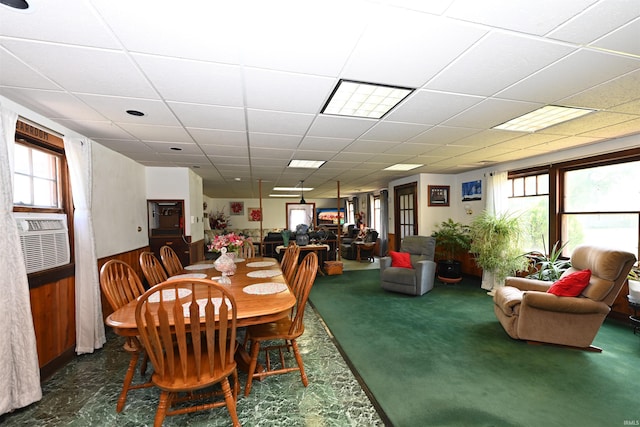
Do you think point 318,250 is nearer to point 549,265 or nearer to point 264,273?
point 264,273

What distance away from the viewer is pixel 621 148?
132 inches

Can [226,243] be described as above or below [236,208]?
below

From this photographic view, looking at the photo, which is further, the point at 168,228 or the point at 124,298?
the point at 168,228

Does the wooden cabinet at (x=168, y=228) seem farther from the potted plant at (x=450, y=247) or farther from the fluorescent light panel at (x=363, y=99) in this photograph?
the potted plant at (x=450, y=247)

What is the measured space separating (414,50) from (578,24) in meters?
0.79

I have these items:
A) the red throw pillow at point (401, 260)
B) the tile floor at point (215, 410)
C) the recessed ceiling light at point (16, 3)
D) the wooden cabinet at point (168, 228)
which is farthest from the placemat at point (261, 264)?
the recessed ceiling light at point (16, 3)

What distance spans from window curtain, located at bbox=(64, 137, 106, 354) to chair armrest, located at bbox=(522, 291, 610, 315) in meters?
4.53

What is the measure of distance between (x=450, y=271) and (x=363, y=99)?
4.45 metres

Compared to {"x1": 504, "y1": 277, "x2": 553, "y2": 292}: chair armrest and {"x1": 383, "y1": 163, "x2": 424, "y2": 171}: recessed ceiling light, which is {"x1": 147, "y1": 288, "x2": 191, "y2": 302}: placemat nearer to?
{"x1": 504, "y1": 277, "x2": 553, "y2": 292}: chair armrest

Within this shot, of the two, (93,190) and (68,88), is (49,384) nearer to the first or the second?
(93,190)

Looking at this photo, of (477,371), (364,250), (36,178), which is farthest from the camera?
(364,250)

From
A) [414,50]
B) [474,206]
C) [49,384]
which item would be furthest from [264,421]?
[474,206]

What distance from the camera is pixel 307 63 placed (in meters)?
1.61

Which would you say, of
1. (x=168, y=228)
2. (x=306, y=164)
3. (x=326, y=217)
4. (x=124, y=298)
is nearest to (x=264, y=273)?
(x=124, y=298)
